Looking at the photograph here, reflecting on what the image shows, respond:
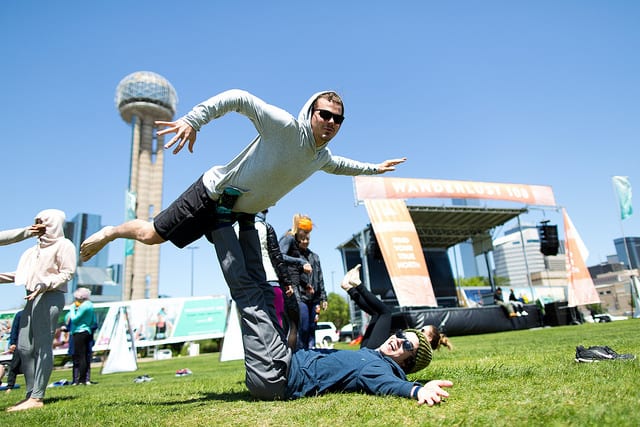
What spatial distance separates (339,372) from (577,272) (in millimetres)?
21516

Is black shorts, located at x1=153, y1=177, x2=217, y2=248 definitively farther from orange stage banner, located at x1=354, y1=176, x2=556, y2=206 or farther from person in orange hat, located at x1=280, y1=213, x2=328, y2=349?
orange stage banner, located at x1=354, y1=176, x2=556, y2=206

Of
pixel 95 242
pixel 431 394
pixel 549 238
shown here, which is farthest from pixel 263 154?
pixel 549 238

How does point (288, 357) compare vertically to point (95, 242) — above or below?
below

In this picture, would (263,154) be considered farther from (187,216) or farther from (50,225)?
(50,225)

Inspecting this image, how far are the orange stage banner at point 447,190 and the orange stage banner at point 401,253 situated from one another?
2.21 feet

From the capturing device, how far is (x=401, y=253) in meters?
19.6

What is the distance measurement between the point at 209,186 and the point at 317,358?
5.00 feet

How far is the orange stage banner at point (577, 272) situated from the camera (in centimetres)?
1980

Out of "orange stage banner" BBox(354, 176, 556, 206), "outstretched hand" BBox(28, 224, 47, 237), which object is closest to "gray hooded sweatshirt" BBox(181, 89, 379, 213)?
"outstretched hand" BBox(28, 224, 47, 237)

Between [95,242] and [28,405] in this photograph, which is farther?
[28,405]

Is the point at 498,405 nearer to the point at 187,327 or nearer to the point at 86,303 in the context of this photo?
the point at 86,303

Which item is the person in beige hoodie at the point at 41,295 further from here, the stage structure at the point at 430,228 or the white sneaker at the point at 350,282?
the stage structure at the point at 430,228

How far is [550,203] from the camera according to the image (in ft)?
78.4

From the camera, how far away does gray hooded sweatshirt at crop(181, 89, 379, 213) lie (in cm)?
281
